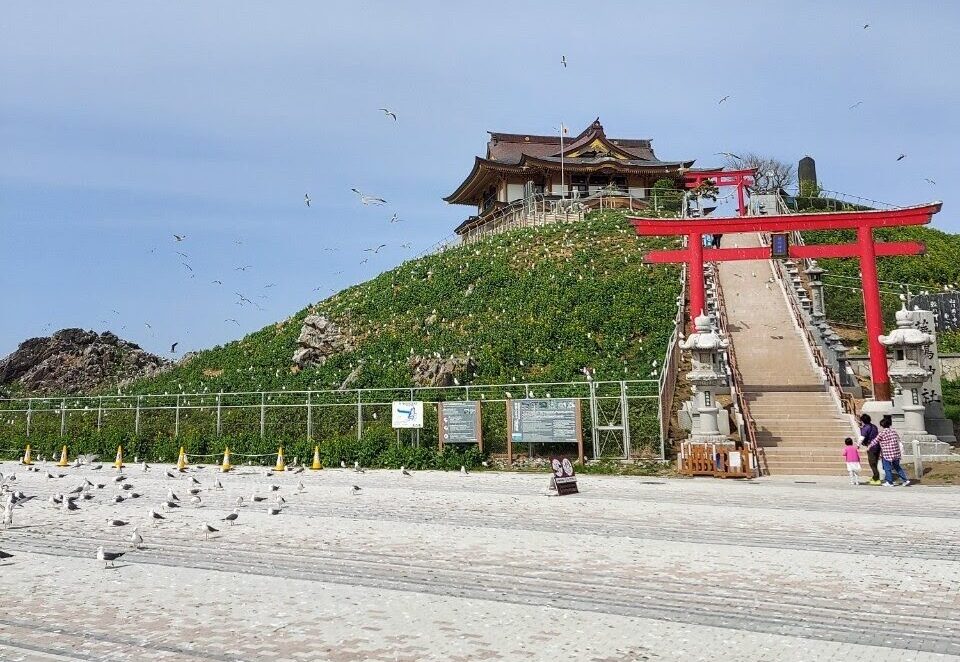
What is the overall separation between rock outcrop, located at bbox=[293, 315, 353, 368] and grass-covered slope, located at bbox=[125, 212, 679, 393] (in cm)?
78

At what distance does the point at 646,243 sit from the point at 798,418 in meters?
21.7

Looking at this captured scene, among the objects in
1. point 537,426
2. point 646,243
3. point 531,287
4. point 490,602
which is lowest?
point 490,602

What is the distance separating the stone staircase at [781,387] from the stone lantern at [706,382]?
165 cm

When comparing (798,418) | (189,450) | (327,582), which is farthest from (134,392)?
(327,582)

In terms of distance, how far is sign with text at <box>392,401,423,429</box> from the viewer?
23.0 metres

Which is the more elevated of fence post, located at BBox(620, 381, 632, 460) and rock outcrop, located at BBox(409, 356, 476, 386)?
rock outcrop, located at BBox(409, 356, 476, 386)

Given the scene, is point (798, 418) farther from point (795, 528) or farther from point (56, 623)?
point (56, 623)

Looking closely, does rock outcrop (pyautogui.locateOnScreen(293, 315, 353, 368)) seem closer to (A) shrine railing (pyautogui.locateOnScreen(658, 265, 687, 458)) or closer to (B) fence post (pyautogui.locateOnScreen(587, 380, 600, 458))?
(A) shrine railing (pyautogui.locateOnScreen(658, 265, 687, 458))

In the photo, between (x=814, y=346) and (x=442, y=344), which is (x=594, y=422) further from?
(x=442, y=344)

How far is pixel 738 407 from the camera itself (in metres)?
21.5

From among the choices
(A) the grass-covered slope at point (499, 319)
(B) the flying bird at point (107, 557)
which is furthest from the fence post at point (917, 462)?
(B) the flying bird at point (107, 557)

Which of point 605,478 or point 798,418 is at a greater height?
point 798,418

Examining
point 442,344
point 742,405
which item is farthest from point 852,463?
point 442,344

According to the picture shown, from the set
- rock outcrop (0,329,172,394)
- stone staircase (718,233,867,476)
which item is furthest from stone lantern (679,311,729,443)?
rock outcrop (0,329,172,394)
